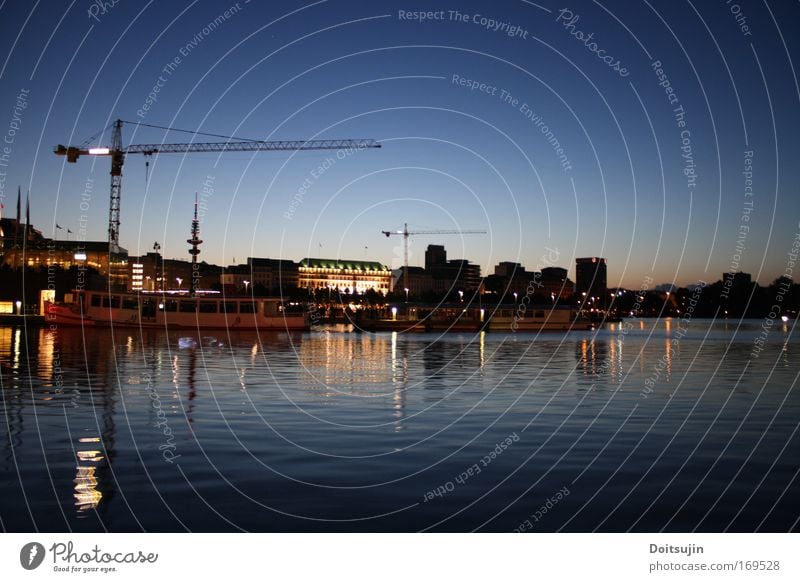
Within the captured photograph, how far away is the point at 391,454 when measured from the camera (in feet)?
52.2

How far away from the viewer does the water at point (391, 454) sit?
450 inches

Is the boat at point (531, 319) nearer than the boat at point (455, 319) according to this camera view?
No

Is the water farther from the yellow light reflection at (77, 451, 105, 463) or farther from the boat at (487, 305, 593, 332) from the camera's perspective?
the boat at (487, 305, 593, 332)

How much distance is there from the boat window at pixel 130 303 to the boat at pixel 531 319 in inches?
1848

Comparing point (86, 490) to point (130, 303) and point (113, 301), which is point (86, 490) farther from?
point (130, 303)

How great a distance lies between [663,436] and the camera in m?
18.8

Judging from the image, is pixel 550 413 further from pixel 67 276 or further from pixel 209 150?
pixel 209 150

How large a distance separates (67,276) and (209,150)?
117ft

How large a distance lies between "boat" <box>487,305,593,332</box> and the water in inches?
3345

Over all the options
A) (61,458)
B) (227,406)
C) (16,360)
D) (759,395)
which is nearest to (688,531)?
(61,458)

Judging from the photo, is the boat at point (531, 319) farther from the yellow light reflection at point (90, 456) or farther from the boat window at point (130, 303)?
the yellow light reflection at point (90, 456)

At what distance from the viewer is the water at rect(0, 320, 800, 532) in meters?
11.4

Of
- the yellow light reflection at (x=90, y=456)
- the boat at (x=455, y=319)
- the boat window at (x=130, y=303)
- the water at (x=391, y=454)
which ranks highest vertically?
the boat window at (x=130, y=303)

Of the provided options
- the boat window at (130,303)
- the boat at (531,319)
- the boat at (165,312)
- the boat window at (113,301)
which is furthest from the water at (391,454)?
the boat at (531,319)
